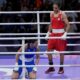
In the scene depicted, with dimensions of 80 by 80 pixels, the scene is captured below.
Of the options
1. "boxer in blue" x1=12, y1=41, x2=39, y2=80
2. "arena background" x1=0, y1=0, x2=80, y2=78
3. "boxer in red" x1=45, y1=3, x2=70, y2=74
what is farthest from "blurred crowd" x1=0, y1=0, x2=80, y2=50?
"boxer in blue" x1=12, y1=41, x2=39, y2=80

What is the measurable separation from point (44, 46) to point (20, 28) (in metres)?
1.28

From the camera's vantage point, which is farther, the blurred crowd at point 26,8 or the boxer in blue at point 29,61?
the blurred crowd at point 26,8

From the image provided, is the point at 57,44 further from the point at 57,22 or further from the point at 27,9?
the point at 27,9

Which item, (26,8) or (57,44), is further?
(26,8)

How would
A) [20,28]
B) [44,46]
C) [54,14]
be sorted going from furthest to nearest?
[20,28] → [44,46] → [54,14]

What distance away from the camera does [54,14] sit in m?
7.63

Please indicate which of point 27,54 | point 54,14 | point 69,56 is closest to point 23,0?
point 69,56

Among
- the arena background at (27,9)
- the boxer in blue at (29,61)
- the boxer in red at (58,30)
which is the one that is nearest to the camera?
the boxer in blue at (29,61)

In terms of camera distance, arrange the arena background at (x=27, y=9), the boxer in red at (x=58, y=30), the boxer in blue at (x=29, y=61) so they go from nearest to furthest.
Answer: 1. the boxer in blue at (x=29, y=61)
2. the boxer in red at (x=58, y=30)
3. the arena background at (x=27, y=9)

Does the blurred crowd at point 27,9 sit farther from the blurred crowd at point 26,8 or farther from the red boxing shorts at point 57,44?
the red boxing shorts at point 57,44

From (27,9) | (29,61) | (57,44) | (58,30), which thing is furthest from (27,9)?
(29,61)

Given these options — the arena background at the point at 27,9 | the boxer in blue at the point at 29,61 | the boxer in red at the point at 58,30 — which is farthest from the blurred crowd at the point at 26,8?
the boxer in blue at the point at 29,61

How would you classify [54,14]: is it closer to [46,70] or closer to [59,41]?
[59,41]

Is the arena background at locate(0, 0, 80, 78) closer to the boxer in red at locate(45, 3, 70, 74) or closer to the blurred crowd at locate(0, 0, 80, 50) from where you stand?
the blurred crowd at locate(0, 0, 80, 50)
